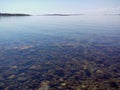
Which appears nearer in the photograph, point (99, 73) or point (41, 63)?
point (99, 73)

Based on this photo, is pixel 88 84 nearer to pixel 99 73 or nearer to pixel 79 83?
pixel 79 83

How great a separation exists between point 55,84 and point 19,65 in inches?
186

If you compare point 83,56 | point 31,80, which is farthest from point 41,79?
point 83,56

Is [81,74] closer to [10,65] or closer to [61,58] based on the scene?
[61,58]

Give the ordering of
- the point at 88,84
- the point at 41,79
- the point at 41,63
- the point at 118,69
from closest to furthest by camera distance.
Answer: the point at 88,84, the point at 41,79, the point at 118,69, the point at 41,63

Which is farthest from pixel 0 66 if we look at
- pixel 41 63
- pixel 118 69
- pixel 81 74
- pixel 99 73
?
pixel 118 69

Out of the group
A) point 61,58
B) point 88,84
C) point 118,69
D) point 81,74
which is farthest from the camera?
point 61,58

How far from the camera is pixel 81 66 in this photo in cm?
1473

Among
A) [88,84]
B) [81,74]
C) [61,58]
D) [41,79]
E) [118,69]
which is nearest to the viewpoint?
[88,84]

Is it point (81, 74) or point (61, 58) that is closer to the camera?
point (81, 74)

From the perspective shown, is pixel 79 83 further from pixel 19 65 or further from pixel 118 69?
pixel 19 65

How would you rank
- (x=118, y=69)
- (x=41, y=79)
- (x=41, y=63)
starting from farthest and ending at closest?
1. (x=41, y=63)
2. (x=118, y=69)
3. (x=41, y=79)

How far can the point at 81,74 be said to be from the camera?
42.5 feet

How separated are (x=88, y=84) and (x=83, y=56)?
680 centimetres
